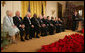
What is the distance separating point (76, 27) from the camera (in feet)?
34.8

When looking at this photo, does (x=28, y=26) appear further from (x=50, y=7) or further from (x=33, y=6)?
(x=50, y=7)

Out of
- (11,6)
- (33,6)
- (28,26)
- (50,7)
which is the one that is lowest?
(28,26)

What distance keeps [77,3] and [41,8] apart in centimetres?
667

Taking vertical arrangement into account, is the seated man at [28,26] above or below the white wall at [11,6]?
below

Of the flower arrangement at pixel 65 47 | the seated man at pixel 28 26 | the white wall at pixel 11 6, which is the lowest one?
the flower arrangement at pixel 65 47

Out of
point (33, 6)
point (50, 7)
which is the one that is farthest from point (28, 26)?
point (50, 7)

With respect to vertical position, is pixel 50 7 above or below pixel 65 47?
above

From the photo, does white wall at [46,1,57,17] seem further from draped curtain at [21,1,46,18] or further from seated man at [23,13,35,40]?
seated man at [23,13,35,40]

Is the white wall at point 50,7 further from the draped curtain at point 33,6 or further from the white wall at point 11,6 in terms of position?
the white wall at point 11,6

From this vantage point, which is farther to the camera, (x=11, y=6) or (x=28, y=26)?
(x=11, y=6)

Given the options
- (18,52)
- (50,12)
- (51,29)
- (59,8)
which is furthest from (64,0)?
(18,52)

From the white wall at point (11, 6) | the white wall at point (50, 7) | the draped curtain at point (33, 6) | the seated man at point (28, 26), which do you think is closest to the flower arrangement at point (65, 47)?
the seated man at point (28, 26)

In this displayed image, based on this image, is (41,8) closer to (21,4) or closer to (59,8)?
(21,4)

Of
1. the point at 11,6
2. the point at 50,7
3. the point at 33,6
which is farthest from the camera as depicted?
the point at 50,7
